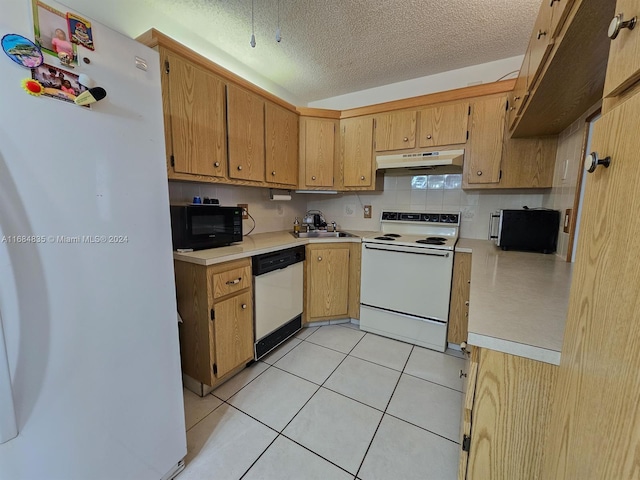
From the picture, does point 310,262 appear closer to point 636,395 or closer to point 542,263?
point 542,263

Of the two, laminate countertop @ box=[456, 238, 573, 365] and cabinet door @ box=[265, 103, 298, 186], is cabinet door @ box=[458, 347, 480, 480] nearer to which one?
laminate countertop @ box=[456, 238, 573, 365]

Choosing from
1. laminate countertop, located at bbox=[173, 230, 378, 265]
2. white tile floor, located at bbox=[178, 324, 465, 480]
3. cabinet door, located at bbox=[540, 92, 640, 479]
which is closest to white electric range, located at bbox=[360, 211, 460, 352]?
white tile floor, located at bbox=[178, 324, 465, 480]

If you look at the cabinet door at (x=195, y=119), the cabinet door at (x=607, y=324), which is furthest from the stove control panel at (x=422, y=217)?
the cabinet door at (x=607, y=324)

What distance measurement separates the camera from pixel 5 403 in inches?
26.0

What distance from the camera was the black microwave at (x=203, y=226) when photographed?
5.37 feet

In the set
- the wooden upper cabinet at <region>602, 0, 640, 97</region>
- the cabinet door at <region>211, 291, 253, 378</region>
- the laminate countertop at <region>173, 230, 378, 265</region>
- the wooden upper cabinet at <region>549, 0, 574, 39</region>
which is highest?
the wooden upper cabinet at <region>549, 0, 574, 39</region>

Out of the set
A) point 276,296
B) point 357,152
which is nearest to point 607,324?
point 276,296

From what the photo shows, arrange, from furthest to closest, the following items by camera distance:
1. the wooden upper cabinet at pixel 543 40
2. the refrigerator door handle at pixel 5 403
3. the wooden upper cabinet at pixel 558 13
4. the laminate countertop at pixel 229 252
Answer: the laminate countertop at pixel 229 252
the wooden upper cabinet at pixel 543 40
the wooden upper cabinet at pixel 558 13
the refrigerator door handle at pixel 5 403

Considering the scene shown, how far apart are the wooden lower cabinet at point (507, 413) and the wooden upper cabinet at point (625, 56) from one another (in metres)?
0.67

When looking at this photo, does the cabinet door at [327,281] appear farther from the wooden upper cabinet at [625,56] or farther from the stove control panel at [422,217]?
the wooden upper cabinet at [625,56]

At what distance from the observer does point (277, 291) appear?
2094 mm

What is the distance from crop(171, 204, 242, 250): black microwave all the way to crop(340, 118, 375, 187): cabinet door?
130cm

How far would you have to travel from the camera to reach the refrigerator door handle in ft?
2.12

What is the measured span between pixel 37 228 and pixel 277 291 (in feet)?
4.98
